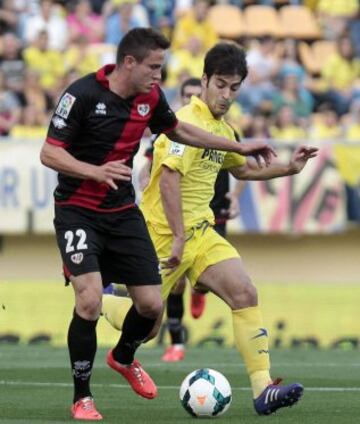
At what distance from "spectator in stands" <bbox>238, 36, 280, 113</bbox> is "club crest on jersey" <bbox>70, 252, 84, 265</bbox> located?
11462mm

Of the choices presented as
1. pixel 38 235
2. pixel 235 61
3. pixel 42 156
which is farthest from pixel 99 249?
pixel 38 235

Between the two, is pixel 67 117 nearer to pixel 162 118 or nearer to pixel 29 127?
pixel 162 118

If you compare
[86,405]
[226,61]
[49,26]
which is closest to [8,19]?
[49,26]

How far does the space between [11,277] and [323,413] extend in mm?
9863

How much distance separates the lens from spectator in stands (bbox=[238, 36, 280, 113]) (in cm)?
1973

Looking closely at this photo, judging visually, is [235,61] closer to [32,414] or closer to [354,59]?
[32,414]

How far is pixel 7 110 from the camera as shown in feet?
60.1

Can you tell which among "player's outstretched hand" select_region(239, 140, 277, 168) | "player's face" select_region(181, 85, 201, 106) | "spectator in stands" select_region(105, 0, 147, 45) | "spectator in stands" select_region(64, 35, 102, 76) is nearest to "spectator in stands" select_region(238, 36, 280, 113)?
"spectator in stands" select_region(105, 0, 147, 45)

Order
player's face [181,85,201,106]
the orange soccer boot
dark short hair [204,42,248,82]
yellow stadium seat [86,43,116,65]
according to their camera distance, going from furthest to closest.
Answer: yellow stadium seat [86,43,116,65] < player's face [181,85,201,106] < the orange soccer boot < dark short hair [204,42,248,82]

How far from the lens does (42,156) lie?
8.09m

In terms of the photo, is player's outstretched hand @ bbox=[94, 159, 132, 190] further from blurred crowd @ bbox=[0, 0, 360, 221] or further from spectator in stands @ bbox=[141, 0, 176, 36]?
spectator in stands @ bbox=[141, 0, 176, 36]

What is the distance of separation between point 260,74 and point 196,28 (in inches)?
53.9

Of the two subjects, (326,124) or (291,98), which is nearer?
(326,124)

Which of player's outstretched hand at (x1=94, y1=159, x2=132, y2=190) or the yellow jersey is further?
the yellow jersey
